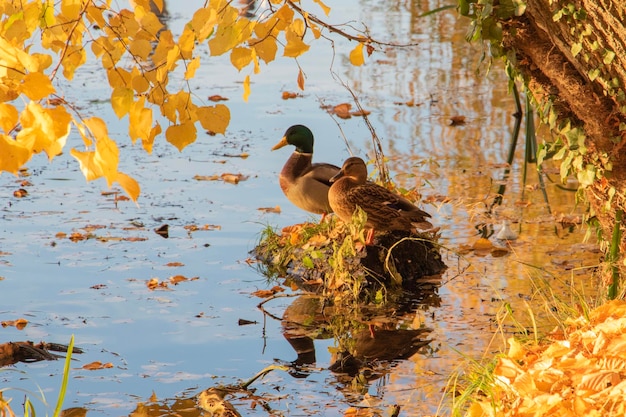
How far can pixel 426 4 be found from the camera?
53.3ft

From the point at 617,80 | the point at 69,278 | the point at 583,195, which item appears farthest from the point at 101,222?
the point at 617,80

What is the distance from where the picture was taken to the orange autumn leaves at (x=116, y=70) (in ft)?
7.14

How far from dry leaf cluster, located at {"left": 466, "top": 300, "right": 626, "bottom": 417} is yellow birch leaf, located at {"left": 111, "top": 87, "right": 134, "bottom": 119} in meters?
1.42

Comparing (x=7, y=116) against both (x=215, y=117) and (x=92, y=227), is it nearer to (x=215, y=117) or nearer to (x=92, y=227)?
(x=215, y=117)

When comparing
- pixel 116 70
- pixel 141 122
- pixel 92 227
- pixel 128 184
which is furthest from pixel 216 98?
pixel 128 184

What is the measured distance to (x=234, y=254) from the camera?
6.52m

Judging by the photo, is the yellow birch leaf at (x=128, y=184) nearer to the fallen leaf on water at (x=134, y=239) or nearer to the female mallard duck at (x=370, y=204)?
the female mallard duck at (x=370, y=204)

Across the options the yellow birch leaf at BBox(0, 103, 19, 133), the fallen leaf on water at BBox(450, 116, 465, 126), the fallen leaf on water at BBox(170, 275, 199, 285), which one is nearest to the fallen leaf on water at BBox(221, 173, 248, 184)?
the fallen leaf on water at BBox(170, 275, 199, 285)

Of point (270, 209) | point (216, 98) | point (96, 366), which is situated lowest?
point (96, 366)

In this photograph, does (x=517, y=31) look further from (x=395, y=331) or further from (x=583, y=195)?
(x=395, y=331)

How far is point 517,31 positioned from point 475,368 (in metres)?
1.38

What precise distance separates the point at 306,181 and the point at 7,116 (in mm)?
4094

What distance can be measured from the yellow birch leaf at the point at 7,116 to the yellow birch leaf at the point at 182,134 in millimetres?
639

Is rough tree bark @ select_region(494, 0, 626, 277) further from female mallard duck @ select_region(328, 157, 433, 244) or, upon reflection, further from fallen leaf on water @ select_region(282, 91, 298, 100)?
fallen leaf on water @ select_region(282, 91, 298, 100)
